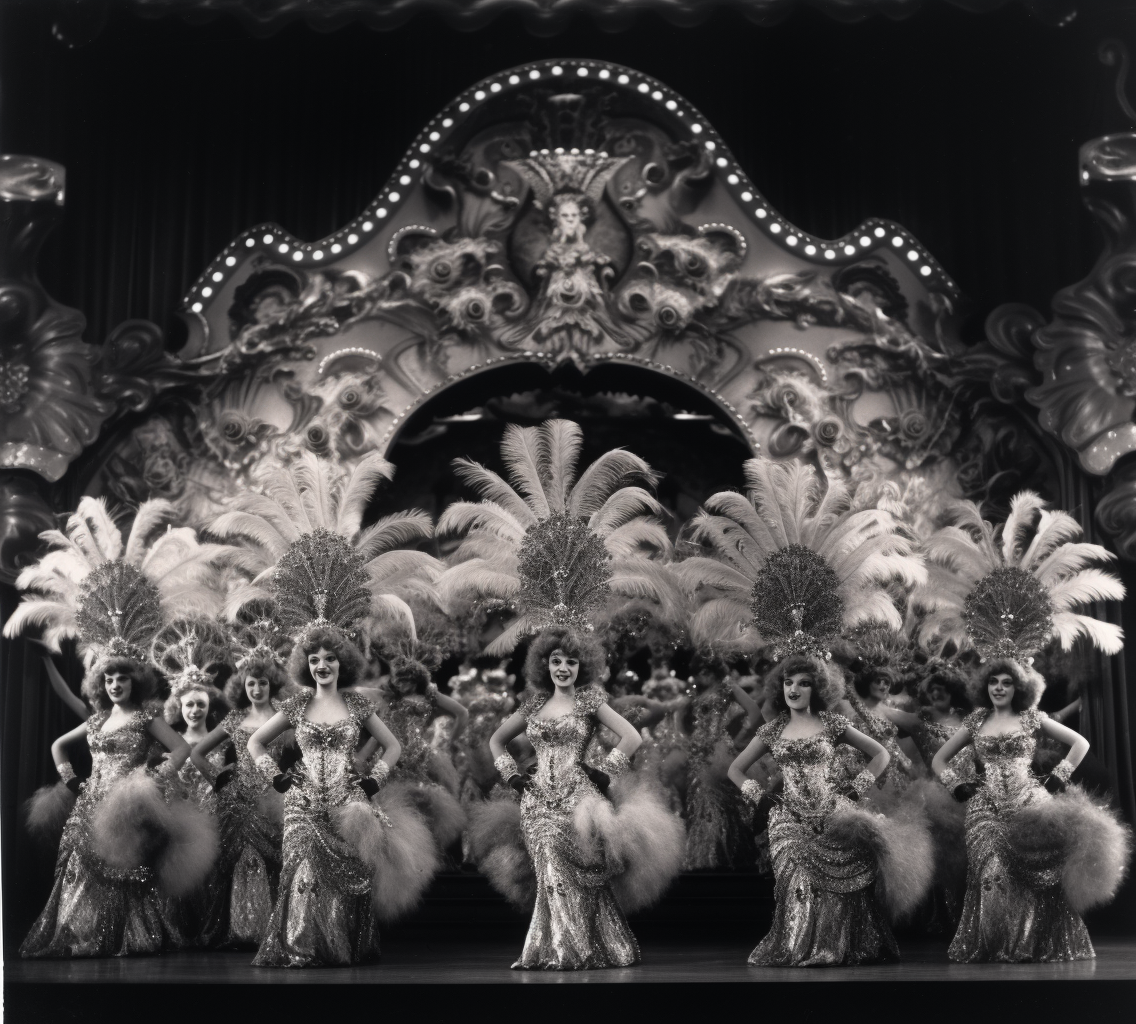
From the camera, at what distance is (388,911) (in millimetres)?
6281

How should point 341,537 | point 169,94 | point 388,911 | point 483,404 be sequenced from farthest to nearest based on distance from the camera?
point 483,404, point 169,94, point 341,537, point 388,911

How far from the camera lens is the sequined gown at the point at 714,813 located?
814cm

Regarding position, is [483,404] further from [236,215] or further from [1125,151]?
[1125,151]

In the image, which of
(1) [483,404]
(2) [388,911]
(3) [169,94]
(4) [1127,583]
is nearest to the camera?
(2) [388,911]

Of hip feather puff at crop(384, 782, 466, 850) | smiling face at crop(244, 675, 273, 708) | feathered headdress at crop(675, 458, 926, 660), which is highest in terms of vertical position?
feathered headdress at crop(675, 458, 926, 660)

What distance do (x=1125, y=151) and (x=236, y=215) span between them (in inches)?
216

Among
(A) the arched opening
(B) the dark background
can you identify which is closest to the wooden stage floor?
(B) the dark background

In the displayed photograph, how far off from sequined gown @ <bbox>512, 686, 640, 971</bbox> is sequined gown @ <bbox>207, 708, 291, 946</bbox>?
1582mm

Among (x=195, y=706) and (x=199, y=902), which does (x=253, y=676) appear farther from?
(x=199, y=902)

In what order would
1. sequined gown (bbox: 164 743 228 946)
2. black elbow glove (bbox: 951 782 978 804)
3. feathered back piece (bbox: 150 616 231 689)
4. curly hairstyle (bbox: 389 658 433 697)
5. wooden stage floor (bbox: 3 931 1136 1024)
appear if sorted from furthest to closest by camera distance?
curly hairstyle (bbox: 389 658 433 697) → feathered back piece (bbox: 150 616 231 689) → sequined gown (bbox: 164 743 228 946) → black elbow glove (bbox: 951 782 978 804) → wooden stage floor (bbox: 3 931 1136 1024)

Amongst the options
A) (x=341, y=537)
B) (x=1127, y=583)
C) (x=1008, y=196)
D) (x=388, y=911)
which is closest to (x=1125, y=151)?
(x=1008, y=196)

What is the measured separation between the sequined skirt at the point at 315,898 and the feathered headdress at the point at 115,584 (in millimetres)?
1293

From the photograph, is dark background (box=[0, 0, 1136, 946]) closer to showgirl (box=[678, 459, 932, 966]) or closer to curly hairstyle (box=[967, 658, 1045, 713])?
showgirl (box=[678, 459, 932, 966])

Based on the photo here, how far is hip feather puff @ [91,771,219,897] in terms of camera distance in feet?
21.2
